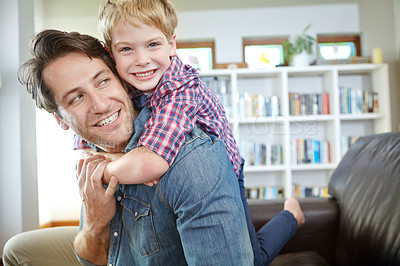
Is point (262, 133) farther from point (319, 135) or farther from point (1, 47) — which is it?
point (1, 47)

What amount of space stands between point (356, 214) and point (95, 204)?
1.01m

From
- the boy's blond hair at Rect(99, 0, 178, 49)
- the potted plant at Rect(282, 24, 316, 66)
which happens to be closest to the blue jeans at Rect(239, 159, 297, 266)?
the boy's blond hair at Rect(99, 0, 178, 49)

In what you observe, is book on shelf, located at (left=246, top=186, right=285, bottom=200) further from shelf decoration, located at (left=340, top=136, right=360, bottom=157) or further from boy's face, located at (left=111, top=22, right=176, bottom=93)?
boy's face, located at (left=111, top=22, right=176, bottom=93)

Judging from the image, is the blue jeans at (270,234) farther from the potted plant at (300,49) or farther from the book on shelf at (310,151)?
the potted plant at (300,49)

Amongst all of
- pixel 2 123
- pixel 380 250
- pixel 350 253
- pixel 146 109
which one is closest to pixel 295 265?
pixel 350 253

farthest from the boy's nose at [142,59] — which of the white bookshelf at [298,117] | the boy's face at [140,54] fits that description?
the white bookshelf at [298,117]

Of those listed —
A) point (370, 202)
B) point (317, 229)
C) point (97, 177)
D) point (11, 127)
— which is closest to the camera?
point (97, 177)

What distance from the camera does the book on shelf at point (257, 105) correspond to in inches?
167

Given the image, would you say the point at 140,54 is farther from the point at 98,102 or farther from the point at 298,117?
the point at 298,117

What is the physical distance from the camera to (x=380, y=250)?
3.88 ft

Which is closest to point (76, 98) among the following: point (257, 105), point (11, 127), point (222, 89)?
point (11, 127)

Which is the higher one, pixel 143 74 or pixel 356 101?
pixel 356 101

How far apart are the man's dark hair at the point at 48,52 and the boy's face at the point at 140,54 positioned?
69mm

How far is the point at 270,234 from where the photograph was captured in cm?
146
